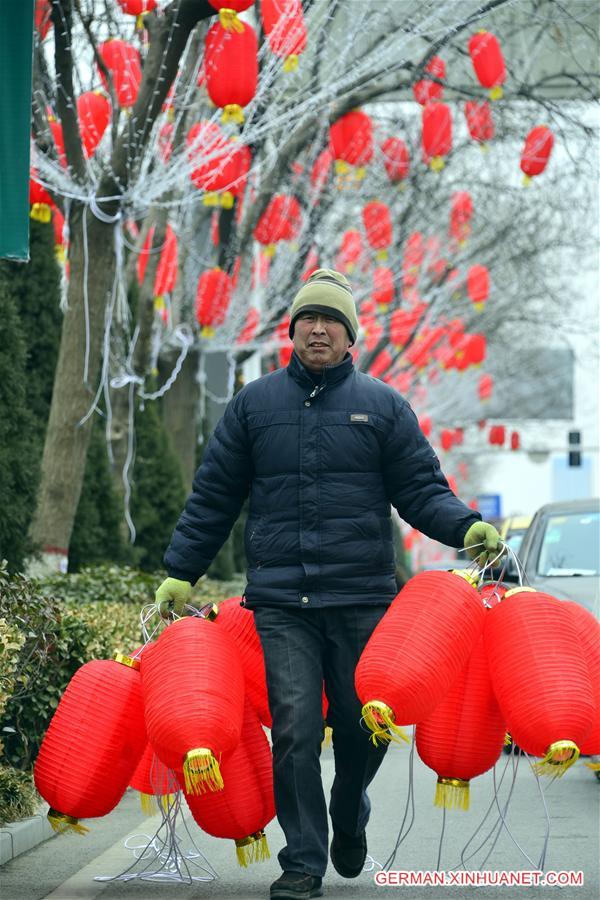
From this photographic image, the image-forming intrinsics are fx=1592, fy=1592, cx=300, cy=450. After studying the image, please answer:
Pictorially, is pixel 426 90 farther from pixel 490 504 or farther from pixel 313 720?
pixel 490 504

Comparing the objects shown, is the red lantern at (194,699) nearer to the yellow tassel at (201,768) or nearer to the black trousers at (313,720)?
the yellow tassel at (201,768)

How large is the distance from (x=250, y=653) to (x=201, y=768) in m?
0.73

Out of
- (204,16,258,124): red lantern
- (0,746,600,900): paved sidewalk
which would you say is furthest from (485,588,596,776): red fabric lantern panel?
(204,16,258,124): red lantern

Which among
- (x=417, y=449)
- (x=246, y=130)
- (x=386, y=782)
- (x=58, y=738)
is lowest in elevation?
(x=386, y=782)

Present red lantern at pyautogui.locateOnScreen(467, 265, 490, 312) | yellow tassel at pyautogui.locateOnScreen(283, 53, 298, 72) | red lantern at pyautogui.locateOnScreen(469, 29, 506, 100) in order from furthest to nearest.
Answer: red lantern at pyautogui.locateOnScreen(467, 265, 490, 312) → red lantern at pyautogui.locateOnScreen(469, 29, 506, 100) → yellow tassel at pyautogui.locateOnScreen(283, 53, 298, 72)

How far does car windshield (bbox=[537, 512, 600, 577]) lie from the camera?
10742mm

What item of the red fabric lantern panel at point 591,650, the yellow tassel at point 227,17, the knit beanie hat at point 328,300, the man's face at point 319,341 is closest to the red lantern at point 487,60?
the yellow tassel at point 227,17

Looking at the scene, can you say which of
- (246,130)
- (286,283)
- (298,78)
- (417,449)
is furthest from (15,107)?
(286,283)

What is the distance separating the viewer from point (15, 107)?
682 cm

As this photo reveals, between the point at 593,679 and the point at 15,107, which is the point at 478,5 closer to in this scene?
the point at 15,107

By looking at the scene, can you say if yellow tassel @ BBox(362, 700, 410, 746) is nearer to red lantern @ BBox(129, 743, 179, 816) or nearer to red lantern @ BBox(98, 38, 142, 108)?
red lantern @ BBox(129, 743, 179, 816)

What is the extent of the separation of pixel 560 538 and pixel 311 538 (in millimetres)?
5950

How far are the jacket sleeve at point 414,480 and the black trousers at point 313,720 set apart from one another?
13.8 inches

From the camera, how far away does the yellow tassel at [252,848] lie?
5582 mm
